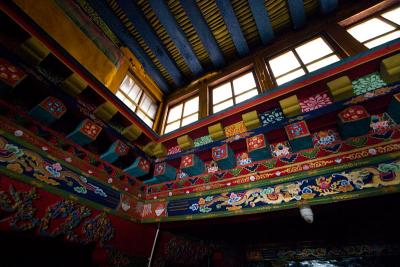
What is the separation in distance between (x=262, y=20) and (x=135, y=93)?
11.4ft

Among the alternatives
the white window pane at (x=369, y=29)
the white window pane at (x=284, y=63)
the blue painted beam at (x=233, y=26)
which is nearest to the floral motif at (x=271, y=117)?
the white window pane at (x=284, y=63)

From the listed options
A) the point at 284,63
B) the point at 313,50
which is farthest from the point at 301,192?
the point at 313,50

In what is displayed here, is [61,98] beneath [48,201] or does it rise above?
above

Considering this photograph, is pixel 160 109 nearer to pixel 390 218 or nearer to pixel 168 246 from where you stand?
pixel 168 246

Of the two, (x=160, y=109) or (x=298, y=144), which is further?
(x=160, y=109)

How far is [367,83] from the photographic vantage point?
2.54 meters

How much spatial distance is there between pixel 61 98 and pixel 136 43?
2957 millimetres

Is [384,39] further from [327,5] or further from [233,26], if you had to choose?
[233,26]

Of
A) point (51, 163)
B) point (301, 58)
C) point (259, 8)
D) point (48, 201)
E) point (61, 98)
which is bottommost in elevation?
point (48, 201)

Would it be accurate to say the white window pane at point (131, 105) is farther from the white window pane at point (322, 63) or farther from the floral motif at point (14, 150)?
the white window pane at point (322, 63)

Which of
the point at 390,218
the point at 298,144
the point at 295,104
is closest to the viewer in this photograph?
the point at 298,144

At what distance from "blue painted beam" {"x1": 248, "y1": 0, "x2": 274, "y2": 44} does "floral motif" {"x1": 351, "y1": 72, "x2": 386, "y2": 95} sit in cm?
261

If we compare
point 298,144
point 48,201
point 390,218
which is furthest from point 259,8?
point 48,201

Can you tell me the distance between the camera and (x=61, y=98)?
8.50 ft
